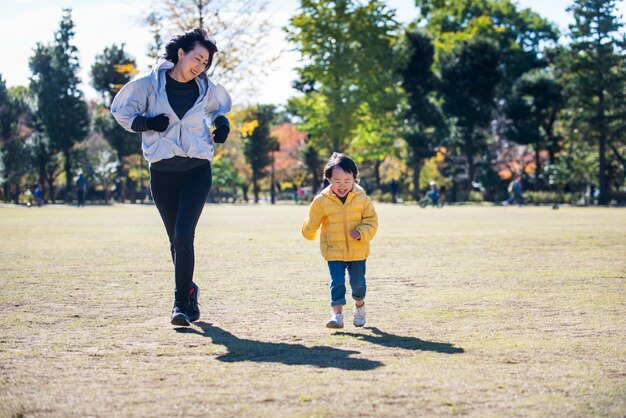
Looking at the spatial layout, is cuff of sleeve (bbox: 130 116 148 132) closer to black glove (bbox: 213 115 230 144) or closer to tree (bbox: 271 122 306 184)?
black glove (bbox: 213 115 230 144)

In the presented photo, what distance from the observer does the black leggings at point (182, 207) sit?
6.63 meters

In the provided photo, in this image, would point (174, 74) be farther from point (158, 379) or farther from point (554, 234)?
point (554, 234)

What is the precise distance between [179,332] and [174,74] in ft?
6.42

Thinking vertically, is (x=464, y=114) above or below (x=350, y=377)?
above

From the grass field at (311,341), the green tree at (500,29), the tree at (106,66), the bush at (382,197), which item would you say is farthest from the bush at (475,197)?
the grass field at (311,341)

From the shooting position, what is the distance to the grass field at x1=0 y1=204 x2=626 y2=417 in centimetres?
404

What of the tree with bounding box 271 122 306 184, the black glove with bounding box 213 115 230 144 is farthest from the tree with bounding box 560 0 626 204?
the black glove with bounding box 213 115 230 144

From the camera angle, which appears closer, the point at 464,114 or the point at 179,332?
the point at 179,332

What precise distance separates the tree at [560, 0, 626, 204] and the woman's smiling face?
46228 millimetres

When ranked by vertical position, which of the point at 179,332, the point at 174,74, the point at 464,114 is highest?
the point at 464,114

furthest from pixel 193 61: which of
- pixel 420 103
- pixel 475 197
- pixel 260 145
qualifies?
pixel 260 145

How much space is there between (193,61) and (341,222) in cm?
160

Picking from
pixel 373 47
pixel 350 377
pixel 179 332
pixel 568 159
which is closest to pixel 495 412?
pixel 350 377

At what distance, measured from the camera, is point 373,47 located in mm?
47969
